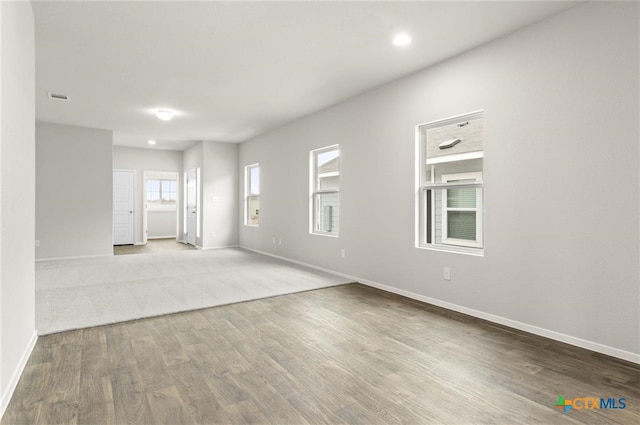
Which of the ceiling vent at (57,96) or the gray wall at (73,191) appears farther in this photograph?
the gray wall at (73,191)

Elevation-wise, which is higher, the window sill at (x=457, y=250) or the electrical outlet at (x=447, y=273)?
the window sill at (x=457, y=250)

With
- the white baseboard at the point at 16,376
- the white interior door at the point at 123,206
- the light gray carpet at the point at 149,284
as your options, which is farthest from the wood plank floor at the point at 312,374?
the white interior door at the point at 123,206

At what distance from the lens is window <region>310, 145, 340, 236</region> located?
5.35 metres

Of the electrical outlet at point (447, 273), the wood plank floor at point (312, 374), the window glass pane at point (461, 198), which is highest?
the window glass pane at point (461, 198)

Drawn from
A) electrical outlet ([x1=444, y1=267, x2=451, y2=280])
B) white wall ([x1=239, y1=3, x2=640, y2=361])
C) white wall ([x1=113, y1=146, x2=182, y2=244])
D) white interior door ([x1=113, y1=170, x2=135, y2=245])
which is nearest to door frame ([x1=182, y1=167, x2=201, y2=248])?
white wall ([x1=113, y1=146, x2=182, y2=244])

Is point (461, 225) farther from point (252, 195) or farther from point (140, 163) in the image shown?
point (140, 163)

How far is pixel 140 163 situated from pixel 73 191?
9.10 ft

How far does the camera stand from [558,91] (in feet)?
8.90

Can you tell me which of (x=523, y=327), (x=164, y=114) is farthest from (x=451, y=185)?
(x=164, y=114)

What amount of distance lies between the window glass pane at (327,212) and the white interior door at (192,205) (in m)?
4.14

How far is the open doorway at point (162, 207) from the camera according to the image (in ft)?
34.0

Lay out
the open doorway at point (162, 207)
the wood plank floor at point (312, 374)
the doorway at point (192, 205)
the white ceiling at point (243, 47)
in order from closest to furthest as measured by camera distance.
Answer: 1. the wood plank floor at point (312, 374)
2. the white ceiling at point (243, 47)
3. the doorway at point (192, 205)
4. the open doorway at point (162, 207)

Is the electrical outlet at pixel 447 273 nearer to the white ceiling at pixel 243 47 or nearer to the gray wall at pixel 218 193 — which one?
the white ceiling at pixel 243 47

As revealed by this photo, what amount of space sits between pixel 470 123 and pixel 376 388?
105 inches
